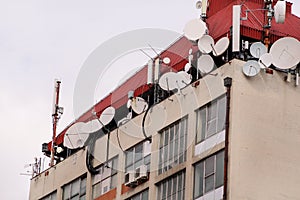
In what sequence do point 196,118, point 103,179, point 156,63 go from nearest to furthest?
point 196,118, point 156,63, point 103,179

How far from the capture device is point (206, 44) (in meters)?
46.1

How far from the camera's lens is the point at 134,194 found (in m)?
51.4

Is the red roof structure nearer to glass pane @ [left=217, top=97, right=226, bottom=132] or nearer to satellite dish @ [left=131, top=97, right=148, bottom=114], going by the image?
satellite dish @ [left=131, top=97, right=148, bottom=114]

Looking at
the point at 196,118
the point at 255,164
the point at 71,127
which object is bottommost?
the point at 255,164

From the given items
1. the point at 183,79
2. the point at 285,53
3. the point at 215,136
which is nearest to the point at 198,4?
the point at 183,79

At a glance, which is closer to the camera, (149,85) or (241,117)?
(241,117)

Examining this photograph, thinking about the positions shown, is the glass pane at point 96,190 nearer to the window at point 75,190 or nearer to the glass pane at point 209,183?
the window at point 75,190

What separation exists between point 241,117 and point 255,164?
219 cm

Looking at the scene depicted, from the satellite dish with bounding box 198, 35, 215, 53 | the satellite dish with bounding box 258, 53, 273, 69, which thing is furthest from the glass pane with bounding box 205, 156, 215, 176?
the satellite dish with bounding box 198, 35, 215, 53

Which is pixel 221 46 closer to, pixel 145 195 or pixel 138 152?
pixel 138 152

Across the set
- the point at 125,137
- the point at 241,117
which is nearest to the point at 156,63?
the point at 125,137

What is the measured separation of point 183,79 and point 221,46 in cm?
316

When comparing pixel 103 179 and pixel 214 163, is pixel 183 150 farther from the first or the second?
pixel 103 179

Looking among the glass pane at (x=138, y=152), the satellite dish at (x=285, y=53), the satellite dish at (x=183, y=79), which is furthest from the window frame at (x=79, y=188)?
the satellite dish at (x=285, y=53)
